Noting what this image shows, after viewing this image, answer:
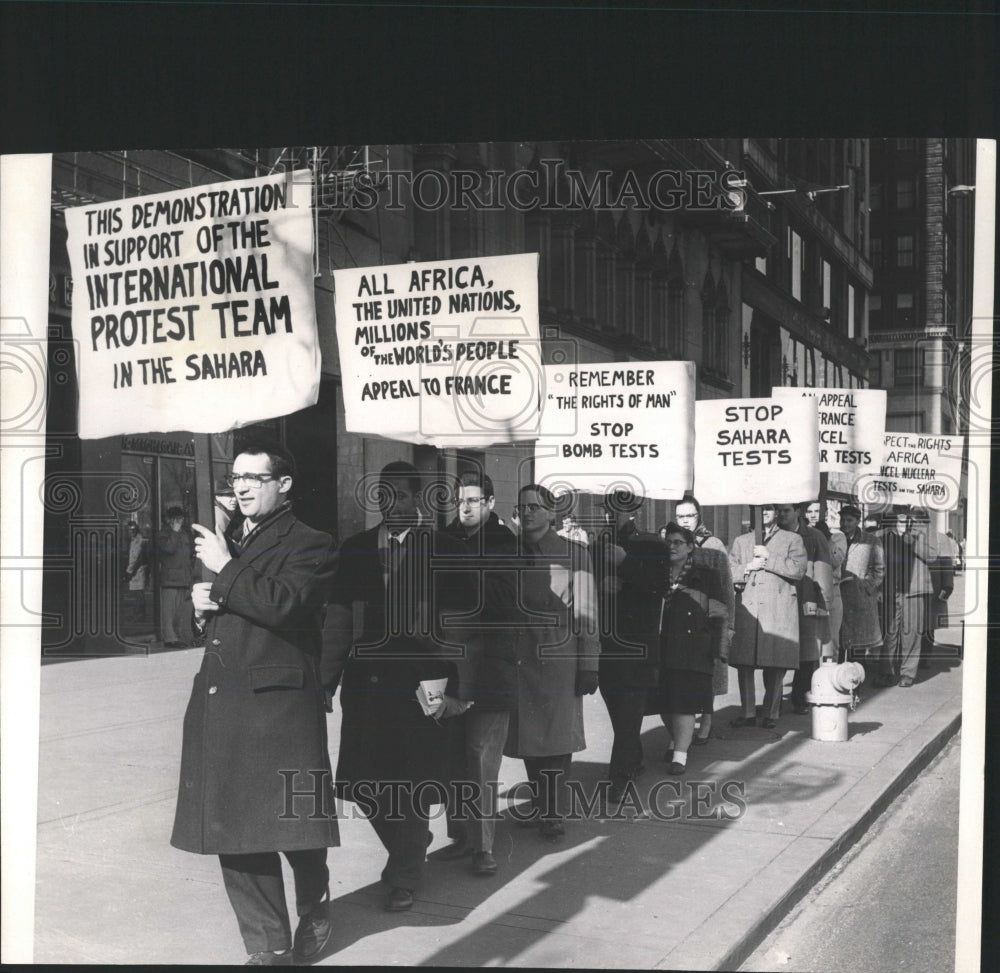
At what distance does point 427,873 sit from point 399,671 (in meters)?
1.06

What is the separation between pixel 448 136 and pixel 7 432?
7.88 feet

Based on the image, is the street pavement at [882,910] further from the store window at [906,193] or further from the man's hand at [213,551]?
the store window at [906,193]

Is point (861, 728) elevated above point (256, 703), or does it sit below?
below

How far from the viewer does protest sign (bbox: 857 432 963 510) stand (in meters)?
5.59

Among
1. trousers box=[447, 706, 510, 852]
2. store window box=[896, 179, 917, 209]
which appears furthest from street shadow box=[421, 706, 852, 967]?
store window box=[896, 179, 917, 209]

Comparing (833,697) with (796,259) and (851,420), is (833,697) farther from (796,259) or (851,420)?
(796,259)

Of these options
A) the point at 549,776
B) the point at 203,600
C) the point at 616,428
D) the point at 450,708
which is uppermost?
the point at 616,428

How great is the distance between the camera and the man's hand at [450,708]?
5.20m

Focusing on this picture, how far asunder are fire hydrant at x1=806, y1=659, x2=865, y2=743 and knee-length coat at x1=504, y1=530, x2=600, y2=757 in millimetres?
2677

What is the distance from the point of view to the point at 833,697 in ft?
26.7

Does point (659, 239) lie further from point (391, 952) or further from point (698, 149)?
point (391, 952)

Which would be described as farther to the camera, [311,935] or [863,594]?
[863,594]

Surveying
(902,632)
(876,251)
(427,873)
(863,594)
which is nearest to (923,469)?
(876,251)

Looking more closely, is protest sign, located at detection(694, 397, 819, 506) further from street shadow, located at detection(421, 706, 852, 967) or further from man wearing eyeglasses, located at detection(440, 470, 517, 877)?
street shadow, located at detection(421, 706, 852, 967)
